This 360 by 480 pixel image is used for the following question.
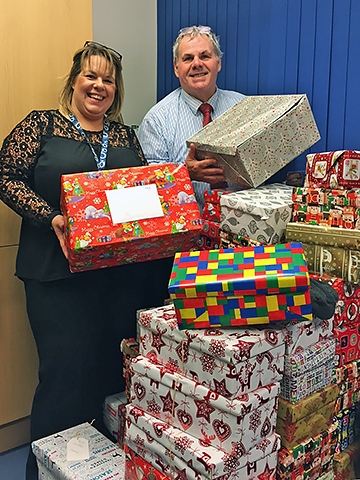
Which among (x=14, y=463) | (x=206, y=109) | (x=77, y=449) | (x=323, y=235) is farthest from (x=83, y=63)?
(x=14, y=463)

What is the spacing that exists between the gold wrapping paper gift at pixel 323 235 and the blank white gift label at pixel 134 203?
0.43m

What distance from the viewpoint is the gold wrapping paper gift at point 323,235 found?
1.59m

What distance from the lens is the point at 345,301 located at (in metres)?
1.67

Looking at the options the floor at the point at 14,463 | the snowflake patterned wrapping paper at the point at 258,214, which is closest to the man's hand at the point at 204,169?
the snowflake patterned wrapping paper at the point at 258,214

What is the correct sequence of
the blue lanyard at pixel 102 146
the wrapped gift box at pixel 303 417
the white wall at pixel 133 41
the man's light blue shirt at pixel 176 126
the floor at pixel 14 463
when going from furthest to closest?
the white wall at pixel 133 41, the man's light blue shirt at pixel 176 126, the floor at pixel 14 463, the blue lanyard at pixel 102 146, the wrapped gift box at pixel 303 417

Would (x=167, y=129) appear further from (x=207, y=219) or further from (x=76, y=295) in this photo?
(x=76, y=295)

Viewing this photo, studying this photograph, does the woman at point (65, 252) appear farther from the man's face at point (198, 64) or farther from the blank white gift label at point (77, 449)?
the man's face at point (198, 64)

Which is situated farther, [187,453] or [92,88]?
[92,88]

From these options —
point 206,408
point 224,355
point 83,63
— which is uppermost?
point 83,63

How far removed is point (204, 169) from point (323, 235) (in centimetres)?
52

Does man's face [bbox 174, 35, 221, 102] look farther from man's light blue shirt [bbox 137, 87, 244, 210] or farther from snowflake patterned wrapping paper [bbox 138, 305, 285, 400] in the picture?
snowflake patterned wrapping paper [bbox 138, 305, 285, 400]

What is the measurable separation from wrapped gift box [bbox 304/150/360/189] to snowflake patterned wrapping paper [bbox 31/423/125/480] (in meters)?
1.10

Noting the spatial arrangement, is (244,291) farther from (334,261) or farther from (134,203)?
(134,203)

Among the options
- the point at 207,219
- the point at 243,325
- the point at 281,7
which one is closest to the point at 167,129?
the point at 207,219
